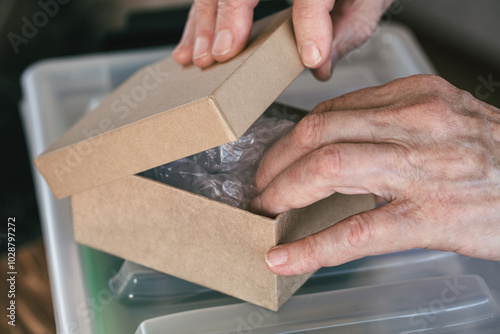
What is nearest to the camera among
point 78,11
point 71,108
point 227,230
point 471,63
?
point 227,230

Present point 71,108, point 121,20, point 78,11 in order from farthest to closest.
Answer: point 121,20 < point 78,11 < point 71,108

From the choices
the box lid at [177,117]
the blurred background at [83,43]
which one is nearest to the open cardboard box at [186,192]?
the box lid at [177,117]

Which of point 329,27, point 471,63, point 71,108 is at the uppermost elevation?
point 329,27

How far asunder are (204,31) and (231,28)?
85 mm

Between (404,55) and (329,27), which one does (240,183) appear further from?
(404,55)

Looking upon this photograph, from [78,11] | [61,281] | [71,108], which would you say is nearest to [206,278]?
[61,281]

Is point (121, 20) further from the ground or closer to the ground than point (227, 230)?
closer to the ground

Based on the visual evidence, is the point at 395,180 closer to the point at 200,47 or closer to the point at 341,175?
the point at 341,175

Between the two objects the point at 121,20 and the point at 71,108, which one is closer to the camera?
the point at 71,108

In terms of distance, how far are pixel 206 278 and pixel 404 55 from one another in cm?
71

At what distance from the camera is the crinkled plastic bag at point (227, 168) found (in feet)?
2.54

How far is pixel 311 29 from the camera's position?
80cm

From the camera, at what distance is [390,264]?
32.0 inches

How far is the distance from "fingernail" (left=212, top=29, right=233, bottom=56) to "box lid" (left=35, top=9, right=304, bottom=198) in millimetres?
20
